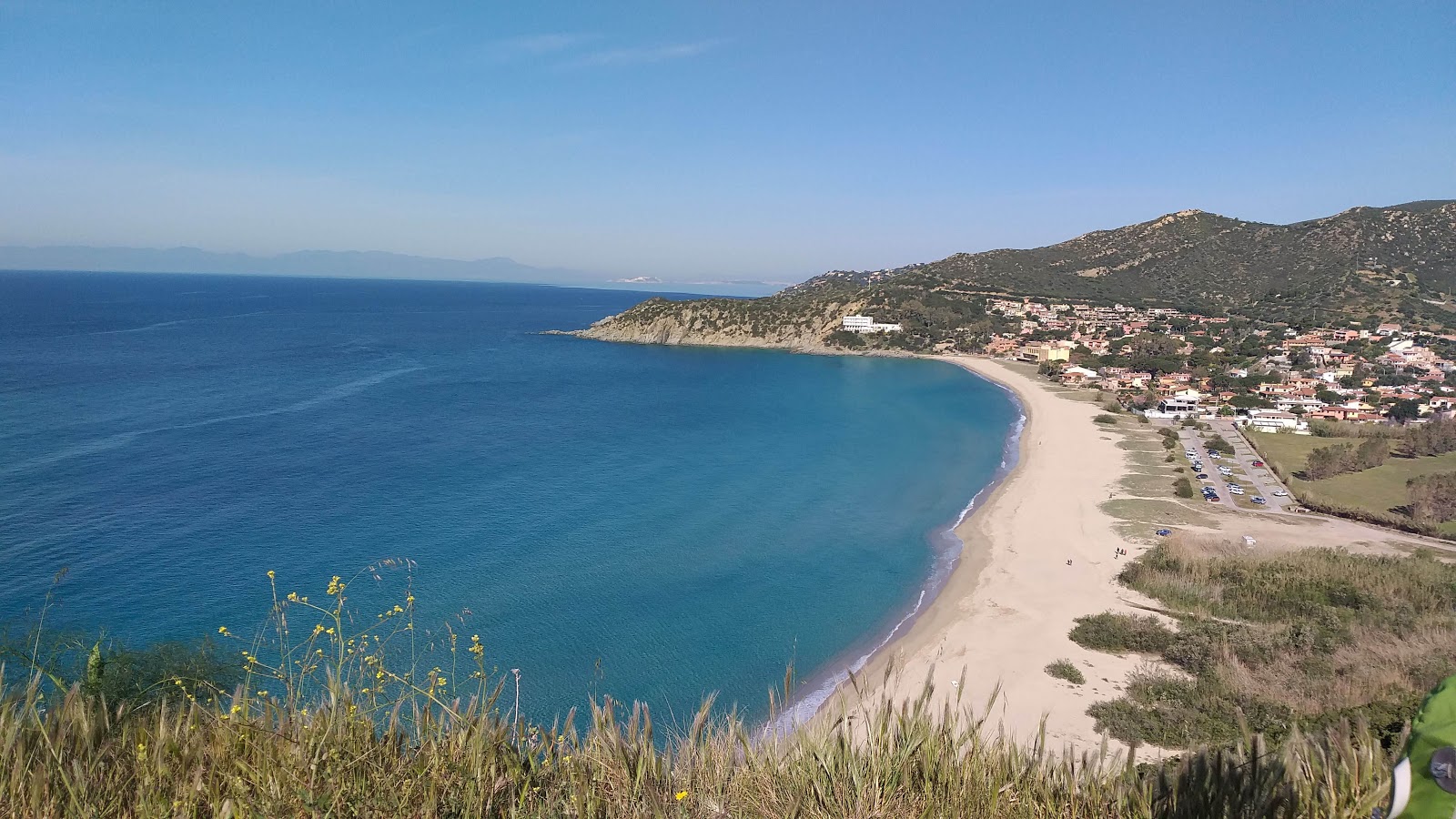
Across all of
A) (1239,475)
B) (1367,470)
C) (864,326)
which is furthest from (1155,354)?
(1239,475)

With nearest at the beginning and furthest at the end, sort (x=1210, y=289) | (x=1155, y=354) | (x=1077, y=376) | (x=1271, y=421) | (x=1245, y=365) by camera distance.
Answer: (x=1271, y=421)
(x=1245, y=365)
(x=1077, y=376)
(x=1155, y=354)
(x=1210, y=289)

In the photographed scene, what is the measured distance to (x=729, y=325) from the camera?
87.9 metres

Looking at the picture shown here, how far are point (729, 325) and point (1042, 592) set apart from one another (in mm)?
70438

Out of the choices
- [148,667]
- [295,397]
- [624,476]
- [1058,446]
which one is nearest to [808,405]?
[1058,446]

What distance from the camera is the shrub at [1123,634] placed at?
52.2 feet

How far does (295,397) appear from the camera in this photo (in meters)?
42.7

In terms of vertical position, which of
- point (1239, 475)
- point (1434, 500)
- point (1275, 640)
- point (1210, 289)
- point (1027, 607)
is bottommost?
point (1027, 607)

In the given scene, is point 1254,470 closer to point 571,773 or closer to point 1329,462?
point 1329,462

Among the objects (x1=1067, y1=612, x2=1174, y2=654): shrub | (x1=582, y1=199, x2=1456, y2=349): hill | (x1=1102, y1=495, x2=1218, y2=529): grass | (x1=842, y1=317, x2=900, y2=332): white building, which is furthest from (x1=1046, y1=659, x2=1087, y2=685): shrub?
(x1=842, y1=317, x2=900, y2=332): white building

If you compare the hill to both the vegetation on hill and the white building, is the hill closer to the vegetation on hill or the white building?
the white building

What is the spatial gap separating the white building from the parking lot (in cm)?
4437

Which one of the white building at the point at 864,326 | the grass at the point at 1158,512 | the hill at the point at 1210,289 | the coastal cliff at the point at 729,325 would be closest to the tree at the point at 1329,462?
the grass at the point at 1158,512

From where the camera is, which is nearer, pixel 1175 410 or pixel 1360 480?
pixel 1360 480

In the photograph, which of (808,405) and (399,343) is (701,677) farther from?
(399,343)
